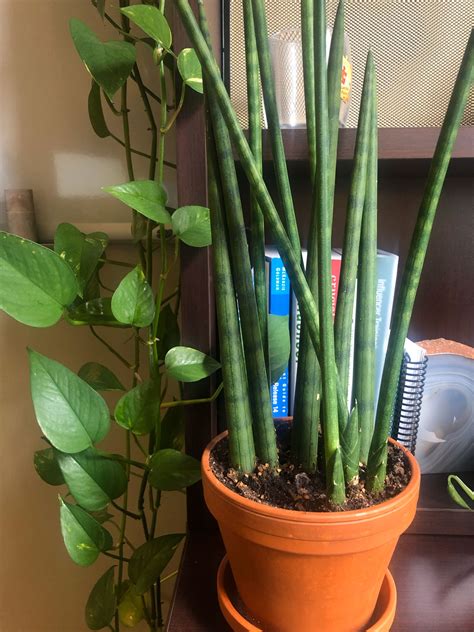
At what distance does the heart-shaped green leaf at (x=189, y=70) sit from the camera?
43cm

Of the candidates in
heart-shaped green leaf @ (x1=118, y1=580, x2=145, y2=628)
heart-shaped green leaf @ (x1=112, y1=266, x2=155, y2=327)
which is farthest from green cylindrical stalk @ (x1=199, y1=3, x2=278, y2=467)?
heart-shaped green leaf @ (x1=118, y1=580, x2=145, y2=628)

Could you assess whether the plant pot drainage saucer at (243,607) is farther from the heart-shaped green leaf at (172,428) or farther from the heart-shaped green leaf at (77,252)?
the heart-shaped green leaf at (77,252)

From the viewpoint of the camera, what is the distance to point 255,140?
1.24 feet

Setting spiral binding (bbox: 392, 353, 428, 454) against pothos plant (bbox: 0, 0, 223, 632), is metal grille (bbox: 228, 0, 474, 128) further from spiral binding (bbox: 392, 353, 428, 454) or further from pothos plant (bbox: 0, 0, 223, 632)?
spiral binding (bbox: 392, 353, 428, 454)

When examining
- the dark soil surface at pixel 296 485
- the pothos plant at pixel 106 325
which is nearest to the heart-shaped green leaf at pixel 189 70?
the pothos plant at pixel 106 325

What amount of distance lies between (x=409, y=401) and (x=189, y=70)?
0.43 metres

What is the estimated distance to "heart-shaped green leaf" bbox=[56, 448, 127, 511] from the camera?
42cm

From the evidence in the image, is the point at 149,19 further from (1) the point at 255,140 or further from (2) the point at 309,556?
(2) the point at 309,556

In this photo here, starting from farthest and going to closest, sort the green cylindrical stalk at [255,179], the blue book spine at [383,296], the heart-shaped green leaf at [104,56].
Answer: the blue book spine at [383,296] → the heart-shaped green leaf at [104,56] → the green cylindrical stalk at [255,179]

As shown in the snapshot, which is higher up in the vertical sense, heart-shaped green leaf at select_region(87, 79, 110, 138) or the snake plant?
heart-shaped green leaf at select_region(87, 79, 110, 138)

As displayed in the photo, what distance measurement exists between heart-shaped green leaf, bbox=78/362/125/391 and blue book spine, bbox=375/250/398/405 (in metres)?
0.29

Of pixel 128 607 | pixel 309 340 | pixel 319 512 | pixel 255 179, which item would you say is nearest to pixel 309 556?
pixel 319 512

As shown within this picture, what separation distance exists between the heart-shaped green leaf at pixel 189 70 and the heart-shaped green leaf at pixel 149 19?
2 centimetres

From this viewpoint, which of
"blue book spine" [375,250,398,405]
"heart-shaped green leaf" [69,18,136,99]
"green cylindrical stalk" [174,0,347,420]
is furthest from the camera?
"blue book spine" [375,250,398,405]
